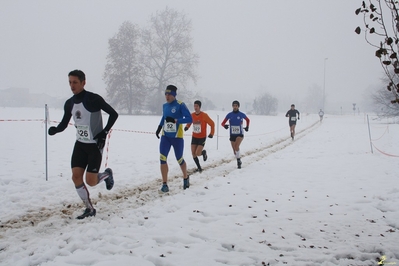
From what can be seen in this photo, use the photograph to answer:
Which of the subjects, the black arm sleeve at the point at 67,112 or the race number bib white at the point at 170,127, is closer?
the black arm sleeve at the point at 67,112

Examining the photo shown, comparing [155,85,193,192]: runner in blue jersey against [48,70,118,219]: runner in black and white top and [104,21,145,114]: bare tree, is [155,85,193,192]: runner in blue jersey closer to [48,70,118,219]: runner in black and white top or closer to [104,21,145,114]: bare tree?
[48,70,118,219]: runner in black and white top

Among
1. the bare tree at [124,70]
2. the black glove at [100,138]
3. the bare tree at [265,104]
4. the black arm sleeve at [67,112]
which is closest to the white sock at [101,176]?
the black glove at [100,138]

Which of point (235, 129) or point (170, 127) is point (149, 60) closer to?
point (235, 129)

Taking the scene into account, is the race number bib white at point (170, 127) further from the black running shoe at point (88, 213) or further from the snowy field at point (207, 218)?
the black running shoe at point (88, 213)

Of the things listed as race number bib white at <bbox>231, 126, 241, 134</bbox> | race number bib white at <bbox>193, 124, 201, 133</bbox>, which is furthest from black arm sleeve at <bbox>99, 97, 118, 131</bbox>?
race number bib white at <bbox>231, 126, 241, 134</bbox>

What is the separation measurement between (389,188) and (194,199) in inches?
181

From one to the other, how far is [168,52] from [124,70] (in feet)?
A: 22.5

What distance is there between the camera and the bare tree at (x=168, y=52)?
129 ft

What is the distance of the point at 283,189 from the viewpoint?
665 cm

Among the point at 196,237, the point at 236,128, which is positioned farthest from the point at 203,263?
the point at 236,128

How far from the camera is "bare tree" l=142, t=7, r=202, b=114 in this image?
3934cm

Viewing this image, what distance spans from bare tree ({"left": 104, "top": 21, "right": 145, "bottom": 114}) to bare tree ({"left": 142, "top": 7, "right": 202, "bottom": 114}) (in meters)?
1.54

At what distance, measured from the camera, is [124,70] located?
38062mm

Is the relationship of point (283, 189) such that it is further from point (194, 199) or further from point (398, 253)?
point (398, 253)
